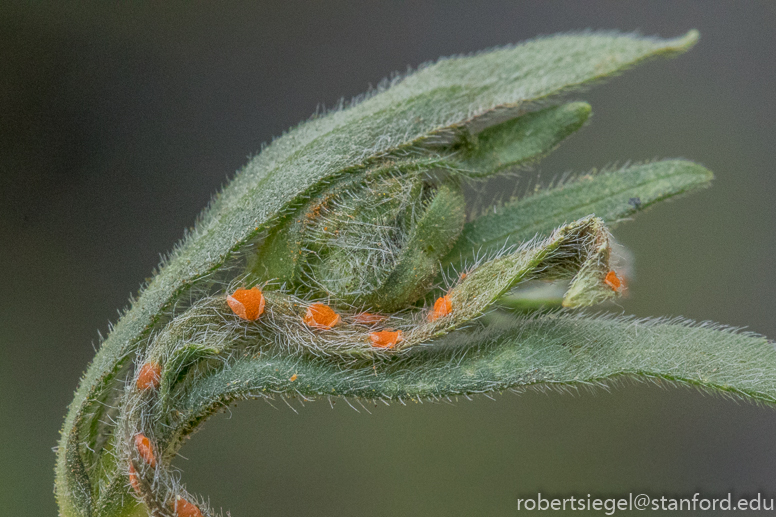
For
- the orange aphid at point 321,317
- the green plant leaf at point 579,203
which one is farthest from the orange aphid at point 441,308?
the orange aphid at point 321,317

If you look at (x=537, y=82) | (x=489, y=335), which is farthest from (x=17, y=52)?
(x=489, y=335)

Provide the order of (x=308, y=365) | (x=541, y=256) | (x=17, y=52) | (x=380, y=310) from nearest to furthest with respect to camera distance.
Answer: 1. (x=541, y=256)
2. (x=308, y=365)
3. (x=380, y=310)
4. (x=17, y=52)

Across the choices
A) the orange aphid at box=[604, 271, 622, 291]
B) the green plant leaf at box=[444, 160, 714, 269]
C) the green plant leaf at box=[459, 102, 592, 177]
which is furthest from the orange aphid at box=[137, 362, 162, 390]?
the orange aphid at box=[604, 271, 622, 291]

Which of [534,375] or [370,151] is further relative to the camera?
[370,151]

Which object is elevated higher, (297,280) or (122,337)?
(297,280)

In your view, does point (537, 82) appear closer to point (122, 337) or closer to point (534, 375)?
point (534, 375)

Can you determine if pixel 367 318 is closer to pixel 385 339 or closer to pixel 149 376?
pixel 385 339

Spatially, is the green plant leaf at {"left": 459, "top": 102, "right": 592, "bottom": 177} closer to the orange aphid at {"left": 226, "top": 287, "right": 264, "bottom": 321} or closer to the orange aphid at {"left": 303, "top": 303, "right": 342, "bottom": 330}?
the orange aphid at {"left": 303, "top": 303, "right": 342, "bottom": 330}

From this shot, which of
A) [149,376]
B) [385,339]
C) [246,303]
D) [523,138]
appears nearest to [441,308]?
[385,339]
